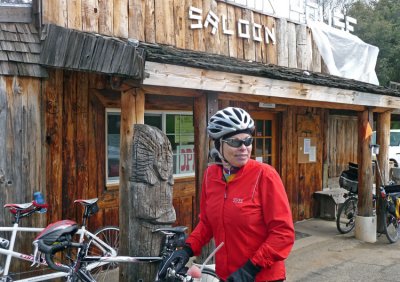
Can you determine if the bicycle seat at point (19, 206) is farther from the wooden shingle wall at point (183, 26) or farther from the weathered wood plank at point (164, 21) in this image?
the weathered wood plank at point (164, 21)

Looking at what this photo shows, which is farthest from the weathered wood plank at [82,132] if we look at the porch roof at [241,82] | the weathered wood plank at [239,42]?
the weathered wood plank at [239,42]

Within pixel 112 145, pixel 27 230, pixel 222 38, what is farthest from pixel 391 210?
pixel 27 230

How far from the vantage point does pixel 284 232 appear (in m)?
2.44

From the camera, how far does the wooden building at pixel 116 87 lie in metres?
4.42

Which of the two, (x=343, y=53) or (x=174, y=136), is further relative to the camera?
(x=343, y=53)

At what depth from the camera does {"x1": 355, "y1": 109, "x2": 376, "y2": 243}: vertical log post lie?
8.06 m

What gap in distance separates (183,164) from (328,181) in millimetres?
4566

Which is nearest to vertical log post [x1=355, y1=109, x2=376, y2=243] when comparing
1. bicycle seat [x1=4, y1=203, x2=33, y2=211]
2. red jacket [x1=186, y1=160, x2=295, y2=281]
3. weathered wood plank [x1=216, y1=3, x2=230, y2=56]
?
weathered wood plank [x1=216, y1=3, x2=230, y2=56]

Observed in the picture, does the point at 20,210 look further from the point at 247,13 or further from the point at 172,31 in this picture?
the point at 247,13

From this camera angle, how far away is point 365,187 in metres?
8.18

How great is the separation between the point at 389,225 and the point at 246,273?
22.7ft

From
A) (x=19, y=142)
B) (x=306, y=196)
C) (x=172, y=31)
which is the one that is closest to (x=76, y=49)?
(x=19, y=142)

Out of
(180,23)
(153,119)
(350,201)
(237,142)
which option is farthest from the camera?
(350,201)

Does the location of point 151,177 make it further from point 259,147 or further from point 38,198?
point 259,147
